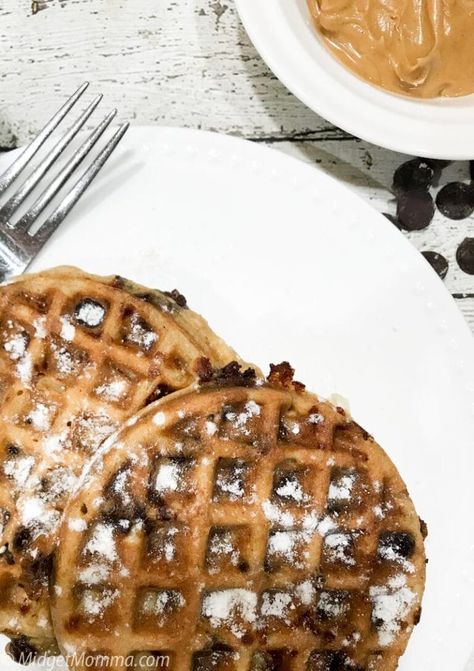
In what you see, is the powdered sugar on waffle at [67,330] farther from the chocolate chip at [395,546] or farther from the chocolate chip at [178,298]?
the chocolate chip at [395,546]

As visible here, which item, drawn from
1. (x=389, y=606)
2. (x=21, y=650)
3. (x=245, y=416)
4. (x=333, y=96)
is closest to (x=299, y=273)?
(x=333, y=96)

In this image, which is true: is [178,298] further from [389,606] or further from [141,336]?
[389,606]

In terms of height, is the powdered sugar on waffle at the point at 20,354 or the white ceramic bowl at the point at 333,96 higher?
the white ceramic bowl at the point at 333,96

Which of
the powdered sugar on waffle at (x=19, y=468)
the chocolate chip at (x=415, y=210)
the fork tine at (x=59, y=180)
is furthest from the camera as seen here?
the chocolate chip at (x=415, y=210)

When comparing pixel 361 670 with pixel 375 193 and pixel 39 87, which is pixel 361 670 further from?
pixel 39 87

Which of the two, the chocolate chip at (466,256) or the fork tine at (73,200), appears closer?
the fork tine at (73,200)

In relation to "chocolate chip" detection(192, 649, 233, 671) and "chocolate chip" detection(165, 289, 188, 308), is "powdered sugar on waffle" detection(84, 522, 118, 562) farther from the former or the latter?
"chocolate chip" detection(165, 289, 188, 308)

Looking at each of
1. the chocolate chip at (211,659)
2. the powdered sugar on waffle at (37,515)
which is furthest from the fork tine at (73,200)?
the chocolate chip at (211,659)
